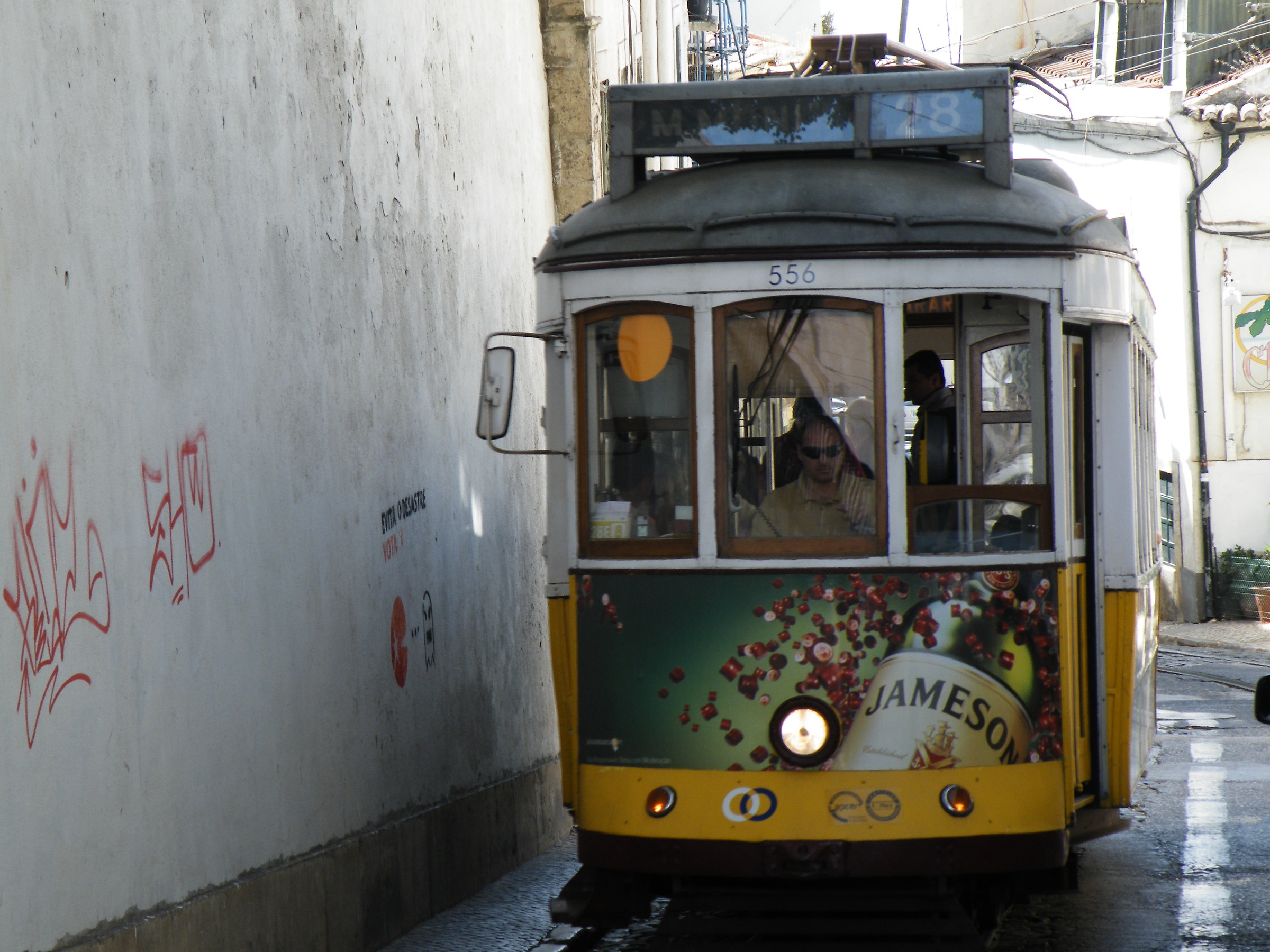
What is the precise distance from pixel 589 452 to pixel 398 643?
1838mm

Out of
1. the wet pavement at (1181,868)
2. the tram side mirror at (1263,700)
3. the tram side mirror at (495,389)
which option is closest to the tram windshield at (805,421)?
the tram side mirror at (495,389)

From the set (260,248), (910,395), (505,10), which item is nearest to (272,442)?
(260,248)

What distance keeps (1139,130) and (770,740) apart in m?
24.9

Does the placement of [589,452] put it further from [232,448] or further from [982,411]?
[982,411]

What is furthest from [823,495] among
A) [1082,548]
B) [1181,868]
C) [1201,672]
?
[1201,672]

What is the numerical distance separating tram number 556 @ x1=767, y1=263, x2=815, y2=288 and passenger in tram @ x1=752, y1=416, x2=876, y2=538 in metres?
0.46

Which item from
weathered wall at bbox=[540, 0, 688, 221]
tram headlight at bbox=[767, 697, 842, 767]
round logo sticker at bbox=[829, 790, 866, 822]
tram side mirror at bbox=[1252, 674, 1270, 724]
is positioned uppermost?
weathered wall at bbox=[540, 0, 688, 221]

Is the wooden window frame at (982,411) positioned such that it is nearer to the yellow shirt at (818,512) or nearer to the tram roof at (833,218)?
the tram roof at (833,218)

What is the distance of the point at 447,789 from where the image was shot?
299 inches

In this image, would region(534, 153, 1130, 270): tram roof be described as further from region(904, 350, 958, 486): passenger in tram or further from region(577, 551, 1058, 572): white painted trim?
region(577, 551, 1058, 572): white painted trim

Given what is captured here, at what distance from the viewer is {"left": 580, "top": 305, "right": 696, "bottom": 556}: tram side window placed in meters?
5.48

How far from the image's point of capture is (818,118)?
578cm

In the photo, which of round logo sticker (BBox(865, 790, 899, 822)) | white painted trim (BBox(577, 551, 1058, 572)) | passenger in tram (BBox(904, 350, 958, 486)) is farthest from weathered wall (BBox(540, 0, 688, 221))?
round logo sticker (BBox(865, 790, 899, 822))

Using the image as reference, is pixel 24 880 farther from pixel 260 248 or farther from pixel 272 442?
pixel 260 248
